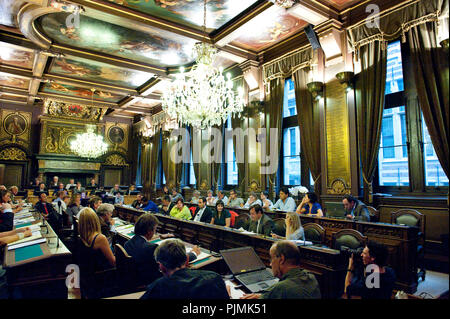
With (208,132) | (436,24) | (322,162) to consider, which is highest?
(436,24)

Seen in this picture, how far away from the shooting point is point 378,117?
18.4ft

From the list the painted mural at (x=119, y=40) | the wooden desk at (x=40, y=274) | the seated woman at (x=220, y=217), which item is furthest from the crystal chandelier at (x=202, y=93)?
the wooden desk at (x=40, y=274)

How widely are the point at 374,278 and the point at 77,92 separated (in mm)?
13824

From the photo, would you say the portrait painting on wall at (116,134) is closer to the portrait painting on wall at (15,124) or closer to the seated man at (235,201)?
the portrait painting on wall at (15,124)

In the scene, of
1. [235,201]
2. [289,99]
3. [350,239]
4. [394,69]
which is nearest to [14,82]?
[235,201]

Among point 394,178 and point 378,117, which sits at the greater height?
point 378,117

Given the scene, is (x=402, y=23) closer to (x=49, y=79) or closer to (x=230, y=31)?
(x=230, y=31)

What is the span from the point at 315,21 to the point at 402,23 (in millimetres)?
1776

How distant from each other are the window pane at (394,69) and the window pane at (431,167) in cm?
111

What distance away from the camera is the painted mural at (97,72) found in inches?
371

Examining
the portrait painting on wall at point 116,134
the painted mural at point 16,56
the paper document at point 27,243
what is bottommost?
the paper document at point 27,243

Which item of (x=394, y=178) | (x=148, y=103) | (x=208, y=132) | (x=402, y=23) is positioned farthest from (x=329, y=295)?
(x=148, y=103)

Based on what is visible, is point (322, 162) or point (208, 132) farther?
point (208, 132)

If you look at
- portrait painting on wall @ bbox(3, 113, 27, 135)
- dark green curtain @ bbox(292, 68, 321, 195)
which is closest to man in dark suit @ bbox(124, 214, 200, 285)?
dark green curtain @ bbox(292, 68, 321, 195)
